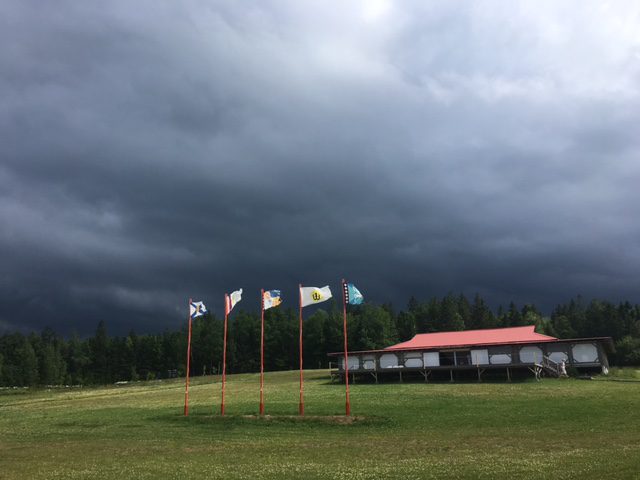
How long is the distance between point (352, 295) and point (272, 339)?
98617 millimetres

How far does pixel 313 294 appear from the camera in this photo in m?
35.8

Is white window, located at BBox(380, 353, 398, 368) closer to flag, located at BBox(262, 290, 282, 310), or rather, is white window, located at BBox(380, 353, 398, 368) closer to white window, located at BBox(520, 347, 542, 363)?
white window, located at BBox(520, 347, 542, 363)

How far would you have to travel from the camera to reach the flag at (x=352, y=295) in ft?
115

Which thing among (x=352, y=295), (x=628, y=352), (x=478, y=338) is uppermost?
(x=352, y=295)

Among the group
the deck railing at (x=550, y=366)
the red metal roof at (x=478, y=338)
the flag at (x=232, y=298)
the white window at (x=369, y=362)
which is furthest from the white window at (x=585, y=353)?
the flag at (x=232, y=298)

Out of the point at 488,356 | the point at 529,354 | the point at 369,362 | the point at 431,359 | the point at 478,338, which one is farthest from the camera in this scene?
the point at 478,338

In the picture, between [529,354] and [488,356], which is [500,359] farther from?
[529,354]

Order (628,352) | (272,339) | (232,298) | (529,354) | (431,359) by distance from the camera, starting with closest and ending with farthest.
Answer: (232,298) → (529,354) → (431,359) → (628,352) → (272,339)

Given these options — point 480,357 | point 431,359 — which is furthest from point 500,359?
point 431,359

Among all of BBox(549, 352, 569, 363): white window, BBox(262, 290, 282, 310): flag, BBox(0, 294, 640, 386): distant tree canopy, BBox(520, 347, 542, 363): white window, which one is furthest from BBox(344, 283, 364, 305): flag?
BBox(0, 294, 640, 386): distant tree canopy

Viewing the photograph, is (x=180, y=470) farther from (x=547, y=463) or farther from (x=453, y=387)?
(x=453, y=387)

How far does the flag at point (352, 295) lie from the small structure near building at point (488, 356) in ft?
88.2

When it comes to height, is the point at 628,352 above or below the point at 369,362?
below

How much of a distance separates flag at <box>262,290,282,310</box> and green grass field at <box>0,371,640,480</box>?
7446 millimetres
